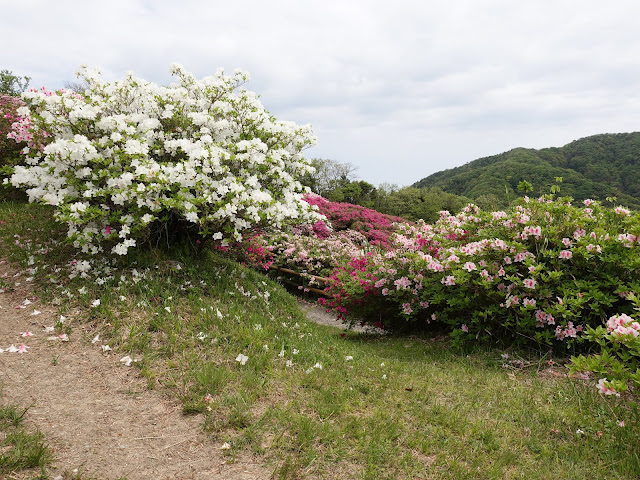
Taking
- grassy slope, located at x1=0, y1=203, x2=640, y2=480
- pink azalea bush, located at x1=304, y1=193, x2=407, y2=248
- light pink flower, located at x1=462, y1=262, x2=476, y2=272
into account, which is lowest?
grassy slope, located at x1=0, y1=203, x2=640, y2=480

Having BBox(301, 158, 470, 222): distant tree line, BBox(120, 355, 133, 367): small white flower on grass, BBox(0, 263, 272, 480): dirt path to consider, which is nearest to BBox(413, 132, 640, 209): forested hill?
BBox(301, 158, 470, 222): distant tree line

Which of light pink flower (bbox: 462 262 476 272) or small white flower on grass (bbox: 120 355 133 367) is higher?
light pink flower (bbox: 462 262 476 272)

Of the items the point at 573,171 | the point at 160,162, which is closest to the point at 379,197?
the point at 573,171

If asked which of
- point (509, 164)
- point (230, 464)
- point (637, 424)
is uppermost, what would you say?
point (509, 164)

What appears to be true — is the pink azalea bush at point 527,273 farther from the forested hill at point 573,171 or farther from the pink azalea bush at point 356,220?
the forested hill at point 573,171

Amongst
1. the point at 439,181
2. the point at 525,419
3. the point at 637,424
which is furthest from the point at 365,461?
the point at 439,181

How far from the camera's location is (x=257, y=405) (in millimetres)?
3201

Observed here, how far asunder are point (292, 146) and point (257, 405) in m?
4.43

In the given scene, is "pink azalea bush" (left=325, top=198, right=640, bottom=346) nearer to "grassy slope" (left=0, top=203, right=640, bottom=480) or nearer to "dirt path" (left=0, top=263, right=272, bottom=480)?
"grassy slope" (left=0, top=203, right=640, bottom=480)

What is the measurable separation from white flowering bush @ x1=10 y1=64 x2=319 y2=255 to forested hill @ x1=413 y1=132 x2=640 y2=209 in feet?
81.0

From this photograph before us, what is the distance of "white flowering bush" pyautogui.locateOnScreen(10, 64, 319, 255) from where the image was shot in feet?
15.5

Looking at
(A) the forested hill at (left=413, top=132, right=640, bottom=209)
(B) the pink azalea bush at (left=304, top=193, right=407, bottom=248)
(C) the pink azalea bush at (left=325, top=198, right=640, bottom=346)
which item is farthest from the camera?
(A) the forested hill at (left=413, top=132, right=640, bottom=209)

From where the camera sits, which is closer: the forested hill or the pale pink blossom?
the pale pink blossom

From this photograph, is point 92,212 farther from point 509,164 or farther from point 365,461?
point 509,164
